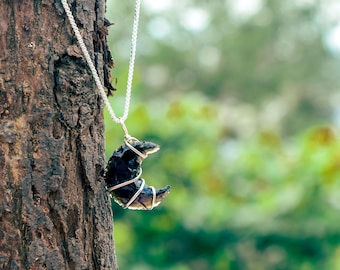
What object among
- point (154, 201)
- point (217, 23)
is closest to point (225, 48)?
point (217, 23)

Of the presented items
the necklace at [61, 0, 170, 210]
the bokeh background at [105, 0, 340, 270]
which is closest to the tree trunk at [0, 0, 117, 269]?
the necklace at [61, 0, 170, 210]

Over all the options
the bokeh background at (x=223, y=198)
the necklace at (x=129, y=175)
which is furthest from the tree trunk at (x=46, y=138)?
the bokeh background at (x=223, y=198)

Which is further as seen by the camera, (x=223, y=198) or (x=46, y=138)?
(x=223, y=198)

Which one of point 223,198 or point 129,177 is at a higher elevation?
point 223,198

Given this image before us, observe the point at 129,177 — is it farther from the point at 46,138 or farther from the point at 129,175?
the point at 46,138

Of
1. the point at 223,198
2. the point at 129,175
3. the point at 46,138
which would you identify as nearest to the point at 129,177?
the point at 129,175

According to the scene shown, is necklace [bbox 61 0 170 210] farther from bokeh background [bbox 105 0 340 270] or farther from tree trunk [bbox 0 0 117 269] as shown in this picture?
bokeh background [bbox 105 0 340 270]

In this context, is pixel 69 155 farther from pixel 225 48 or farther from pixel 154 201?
pixel 225 48
